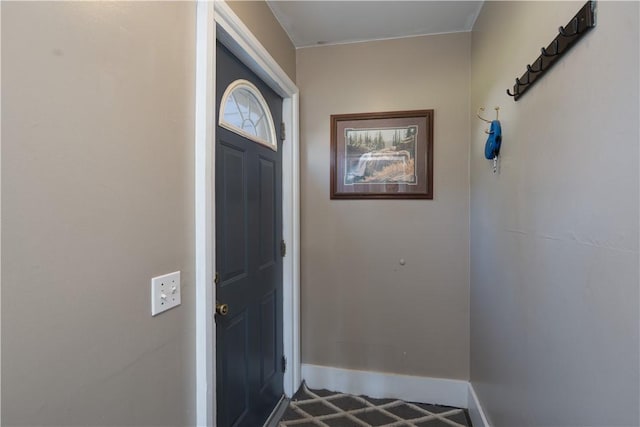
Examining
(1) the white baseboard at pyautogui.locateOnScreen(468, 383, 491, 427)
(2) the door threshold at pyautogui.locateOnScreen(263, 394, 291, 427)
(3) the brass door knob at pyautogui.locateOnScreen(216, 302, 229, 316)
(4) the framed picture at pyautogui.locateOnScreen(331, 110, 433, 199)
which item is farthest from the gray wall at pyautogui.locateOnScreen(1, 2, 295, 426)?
(1) the white baseboard at pyautogui.locateOnScreen(468, 383, 491, 427)

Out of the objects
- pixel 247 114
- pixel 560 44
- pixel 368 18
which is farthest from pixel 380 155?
pixel 560 44

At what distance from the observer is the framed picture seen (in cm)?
206

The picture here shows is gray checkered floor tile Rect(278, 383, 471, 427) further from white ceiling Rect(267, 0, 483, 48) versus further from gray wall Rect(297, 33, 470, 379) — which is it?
white ceiling Rect(267, 0, 483, 48)

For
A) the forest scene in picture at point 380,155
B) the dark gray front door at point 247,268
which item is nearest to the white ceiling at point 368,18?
the dark gray front door at point 247,268

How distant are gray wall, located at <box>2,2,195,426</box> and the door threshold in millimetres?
944

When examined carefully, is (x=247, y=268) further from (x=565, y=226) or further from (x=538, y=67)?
(x=538, y=67)

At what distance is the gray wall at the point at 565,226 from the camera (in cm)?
67

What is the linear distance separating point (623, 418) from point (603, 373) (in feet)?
0.30

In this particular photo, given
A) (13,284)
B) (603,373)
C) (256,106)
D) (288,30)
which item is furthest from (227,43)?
(603,373)

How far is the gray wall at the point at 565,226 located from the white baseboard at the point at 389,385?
0.50 metres

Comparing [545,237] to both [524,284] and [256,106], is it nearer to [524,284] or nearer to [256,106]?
[524,284]

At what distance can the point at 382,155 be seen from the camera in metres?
2.12

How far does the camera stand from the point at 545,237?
1.02 metres

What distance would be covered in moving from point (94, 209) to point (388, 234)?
5.64ft
